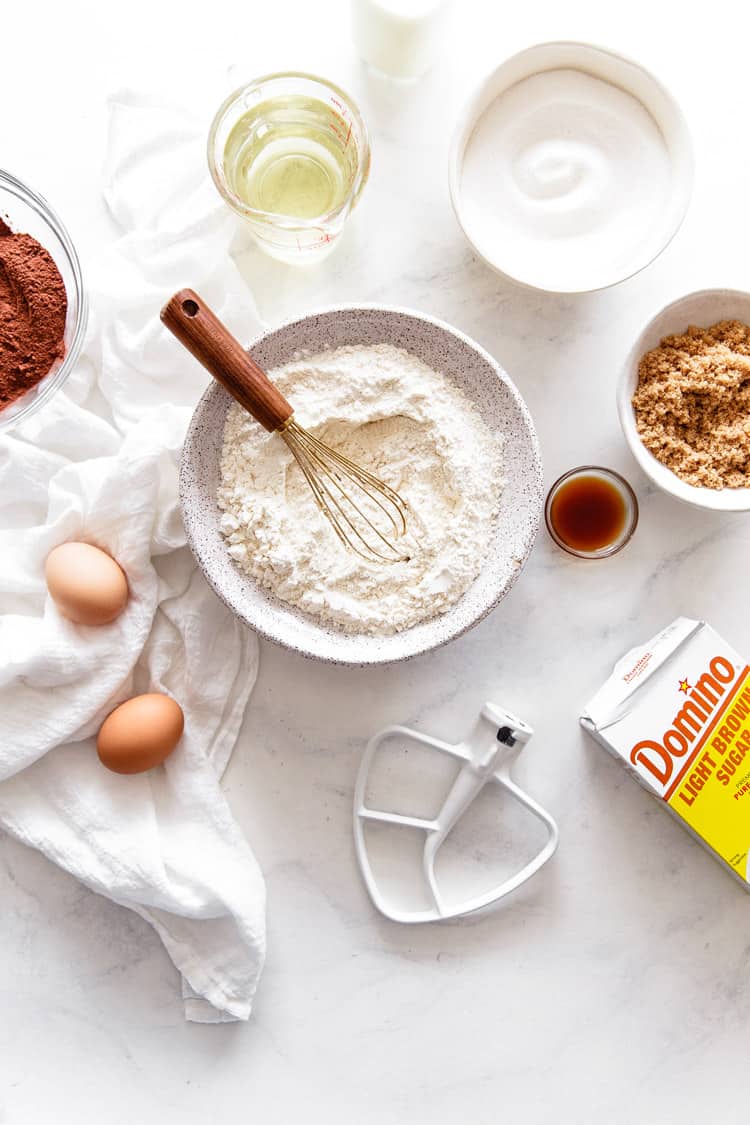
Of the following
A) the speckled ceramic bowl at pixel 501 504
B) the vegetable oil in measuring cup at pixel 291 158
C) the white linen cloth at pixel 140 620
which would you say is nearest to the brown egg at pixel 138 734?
the white linen cloth at pixel 140 620

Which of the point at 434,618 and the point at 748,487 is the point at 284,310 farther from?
the point at 748,487

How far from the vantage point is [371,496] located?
1.08 meters

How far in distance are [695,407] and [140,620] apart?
2.53ft

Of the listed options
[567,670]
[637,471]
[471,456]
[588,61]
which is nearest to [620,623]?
[567,670]

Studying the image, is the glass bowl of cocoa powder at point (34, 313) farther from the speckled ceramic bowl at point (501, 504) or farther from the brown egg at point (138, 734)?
the brown egg at point (138, 734)

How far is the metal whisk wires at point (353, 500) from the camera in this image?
1.06 metres

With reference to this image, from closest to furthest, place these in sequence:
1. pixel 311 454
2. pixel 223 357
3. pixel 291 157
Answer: pixel 223 357 < pixel 311 454 < pixel 291 157

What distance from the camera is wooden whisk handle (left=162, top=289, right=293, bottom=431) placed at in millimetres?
927

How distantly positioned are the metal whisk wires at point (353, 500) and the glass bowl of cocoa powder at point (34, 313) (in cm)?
32

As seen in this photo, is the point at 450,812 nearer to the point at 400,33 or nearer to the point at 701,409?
the point at 701,409

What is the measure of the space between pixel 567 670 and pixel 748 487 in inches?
13.6

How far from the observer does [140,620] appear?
1132 millimetres

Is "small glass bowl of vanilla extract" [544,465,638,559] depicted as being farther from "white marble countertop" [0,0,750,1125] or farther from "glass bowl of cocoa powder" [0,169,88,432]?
"glass bowl of cocoa powder" [0,169,88,432]

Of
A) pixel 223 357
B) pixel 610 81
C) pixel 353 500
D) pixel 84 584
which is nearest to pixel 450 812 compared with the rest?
pixel 353 500
